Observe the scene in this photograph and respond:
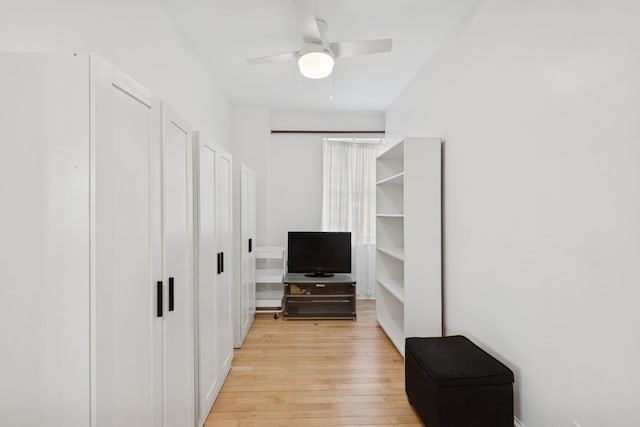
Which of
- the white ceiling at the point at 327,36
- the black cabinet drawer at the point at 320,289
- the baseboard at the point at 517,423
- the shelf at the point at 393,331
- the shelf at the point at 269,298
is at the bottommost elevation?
the shelf at the point at 393,331

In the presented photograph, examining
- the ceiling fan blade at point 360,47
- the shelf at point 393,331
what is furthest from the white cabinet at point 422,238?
the ceiling fan blade at point 360,47

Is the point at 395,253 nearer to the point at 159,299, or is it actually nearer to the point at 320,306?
the point at 320,306

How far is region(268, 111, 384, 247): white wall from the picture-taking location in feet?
15.9

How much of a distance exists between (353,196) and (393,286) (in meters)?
1.81

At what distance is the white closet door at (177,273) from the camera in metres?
1.46

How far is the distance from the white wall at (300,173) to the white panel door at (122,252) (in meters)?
3.58

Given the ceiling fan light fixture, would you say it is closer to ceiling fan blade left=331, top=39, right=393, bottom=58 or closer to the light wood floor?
ceiling fan blade left=331, top=39, right=393, bottom=58

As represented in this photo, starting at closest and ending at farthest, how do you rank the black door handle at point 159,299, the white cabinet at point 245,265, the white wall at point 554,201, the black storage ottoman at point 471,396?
1. the white wall at point 554,201
2. the black door handle at point 159,299
3. the black storage ottoman at point 471,396
4. the white cabinet at point 245,265

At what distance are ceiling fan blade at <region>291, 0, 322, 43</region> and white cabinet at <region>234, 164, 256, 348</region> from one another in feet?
5.05

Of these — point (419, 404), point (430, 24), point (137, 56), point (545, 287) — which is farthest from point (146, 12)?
point (419, 404)

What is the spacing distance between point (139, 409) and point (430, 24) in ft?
9.92

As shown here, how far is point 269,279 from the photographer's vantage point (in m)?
4.13

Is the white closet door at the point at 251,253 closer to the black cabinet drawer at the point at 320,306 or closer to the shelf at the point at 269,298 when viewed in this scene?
the shelf at the point at 269,298

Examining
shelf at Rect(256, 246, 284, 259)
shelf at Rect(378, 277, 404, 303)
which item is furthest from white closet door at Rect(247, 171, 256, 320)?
shelf at Rect(378, 277, 404, 303)
